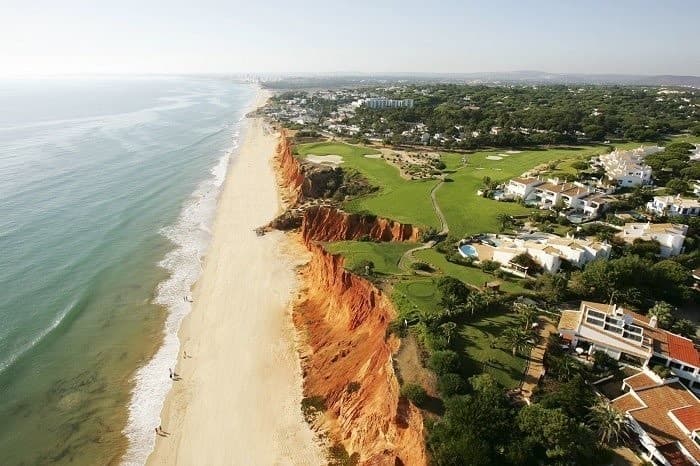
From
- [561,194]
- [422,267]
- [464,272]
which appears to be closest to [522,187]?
[561,194]

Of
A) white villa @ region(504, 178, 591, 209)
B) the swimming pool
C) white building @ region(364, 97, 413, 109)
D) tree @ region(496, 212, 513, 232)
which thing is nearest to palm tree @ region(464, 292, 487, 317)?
the swimming pool

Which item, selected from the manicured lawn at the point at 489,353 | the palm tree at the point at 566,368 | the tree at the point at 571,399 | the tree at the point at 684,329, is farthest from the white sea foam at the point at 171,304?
the tree at the point at 684,329

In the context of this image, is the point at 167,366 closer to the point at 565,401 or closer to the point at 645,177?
the point at 565,401

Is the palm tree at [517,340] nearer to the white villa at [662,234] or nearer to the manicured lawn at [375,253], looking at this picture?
the manicured lawn at [375,253]

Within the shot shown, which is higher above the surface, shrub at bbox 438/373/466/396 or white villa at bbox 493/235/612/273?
white villa at bbox 493/235/612/273

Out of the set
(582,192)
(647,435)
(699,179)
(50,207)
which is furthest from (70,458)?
(699,179)

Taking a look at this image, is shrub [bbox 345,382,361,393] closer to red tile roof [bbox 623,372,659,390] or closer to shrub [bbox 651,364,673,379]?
red tile roof [bbox 623,372,659,390]

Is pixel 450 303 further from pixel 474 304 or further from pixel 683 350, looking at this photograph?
pixel 683 350
